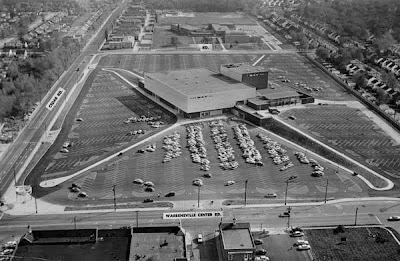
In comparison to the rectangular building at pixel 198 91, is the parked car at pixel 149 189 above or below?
below

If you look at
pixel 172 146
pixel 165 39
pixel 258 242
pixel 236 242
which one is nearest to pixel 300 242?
pixel 258 242

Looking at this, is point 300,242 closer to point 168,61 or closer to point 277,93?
point 277,93

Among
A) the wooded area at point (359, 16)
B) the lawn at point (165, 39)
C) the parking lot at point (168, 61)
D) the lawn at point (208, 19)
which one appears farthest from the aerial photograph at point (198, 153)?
the lawn at point (208, 19)

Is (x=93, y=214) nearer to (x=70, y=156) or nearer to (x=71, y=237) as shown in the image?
(x=71, y=237)

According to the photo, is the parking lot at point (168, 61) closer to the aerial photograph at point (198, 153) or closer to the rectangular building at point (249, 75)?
the aerial photograph at point (198, 153)

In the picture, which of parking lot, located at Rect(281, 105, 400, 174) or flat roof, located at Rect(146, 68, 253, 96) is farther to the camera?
flat roof, located at Rect(146, 68, 253, 96)

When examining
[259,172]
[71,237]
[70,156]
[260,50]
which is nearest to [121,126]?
[70,156]

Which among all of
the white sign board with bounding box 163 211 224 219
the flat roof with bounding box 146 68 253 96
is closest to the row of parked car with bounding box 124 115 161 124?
the flat roof with bounding box 146 68 253 96

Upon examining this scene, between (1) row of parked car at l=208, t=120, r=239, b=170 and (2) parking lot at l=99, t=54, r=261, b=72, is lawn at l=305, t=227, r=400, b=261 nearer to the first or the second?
(1) row of parked car at l=208, t=120, r=239, b=170
